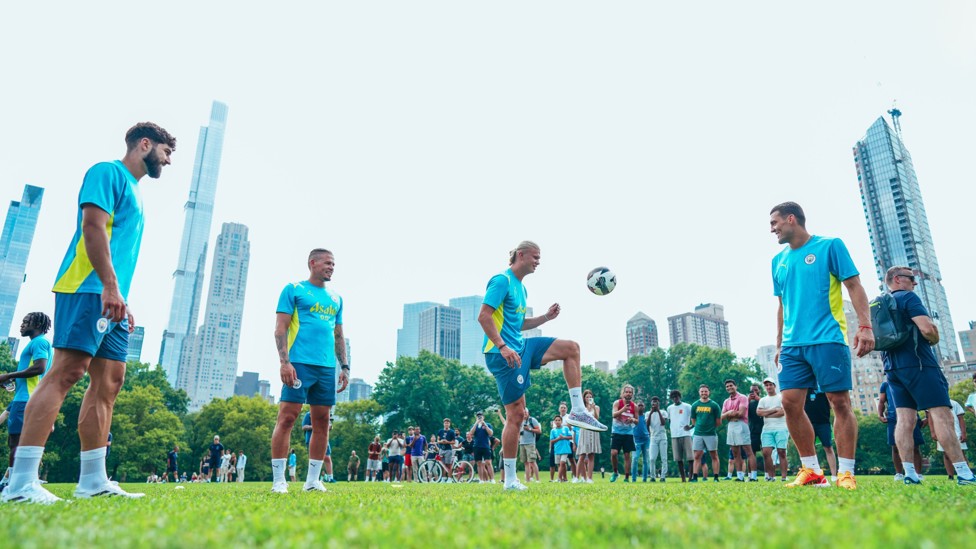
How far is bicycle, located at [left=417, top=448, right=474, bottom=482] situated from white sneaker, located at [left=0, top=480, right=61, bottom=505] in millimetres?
17659

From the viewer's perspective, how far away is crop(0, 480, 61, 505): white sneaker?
4.08 meters

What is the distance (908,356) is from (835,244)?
1526 mm

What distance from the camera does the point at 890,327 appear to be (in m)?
6.30

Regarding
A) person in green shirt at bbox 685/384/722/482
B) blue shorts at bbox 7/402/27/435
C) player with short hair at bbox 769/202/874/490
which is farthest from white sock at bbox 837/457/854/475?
blue shorts at bbox 7/402/27/435

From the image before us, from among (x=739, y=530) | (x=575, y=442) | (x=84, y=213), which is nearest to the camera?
(x=739, y=530)

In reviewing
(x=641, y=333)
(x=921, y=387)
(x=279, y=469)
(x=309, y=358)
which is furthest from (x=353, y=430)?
(x=641, y=333)

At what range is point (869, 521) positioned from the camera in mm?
2518

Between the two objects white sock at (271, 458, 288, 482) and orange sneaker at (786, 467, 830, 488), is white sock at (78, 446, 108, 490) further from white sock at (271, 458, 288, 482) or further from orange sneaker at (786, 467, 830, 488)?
orange sneaker at (786, 467, 830, 488)

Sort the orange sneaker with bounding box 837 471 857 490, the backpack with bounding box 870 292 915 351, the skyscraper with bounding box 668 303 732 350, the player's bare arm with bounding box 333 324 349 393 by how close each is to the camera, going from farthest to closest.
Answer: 1. the skyscraper with bounding box 668 303 732 350
2. the player's bare arm with bounding box 333 324 349 393
3. the backpack with bounding box 870 292 915 351
4. the orange sneaker with bounding box 837 471 857 490

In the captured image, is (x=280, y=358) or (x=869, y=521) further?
(x=280, y=358)

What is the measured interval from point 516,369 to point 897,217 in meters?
167

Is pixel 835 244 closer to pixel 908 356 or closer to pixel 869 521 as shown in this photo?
pixel 908 356

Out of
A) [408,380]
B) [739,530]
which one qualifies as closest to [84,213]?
[739,530]

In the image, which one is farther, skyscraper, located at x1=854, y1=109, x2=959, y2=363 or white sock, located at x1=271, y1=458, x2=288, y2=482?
skyscraper, located at x1=854, y1=109, x2=959, y2=363
